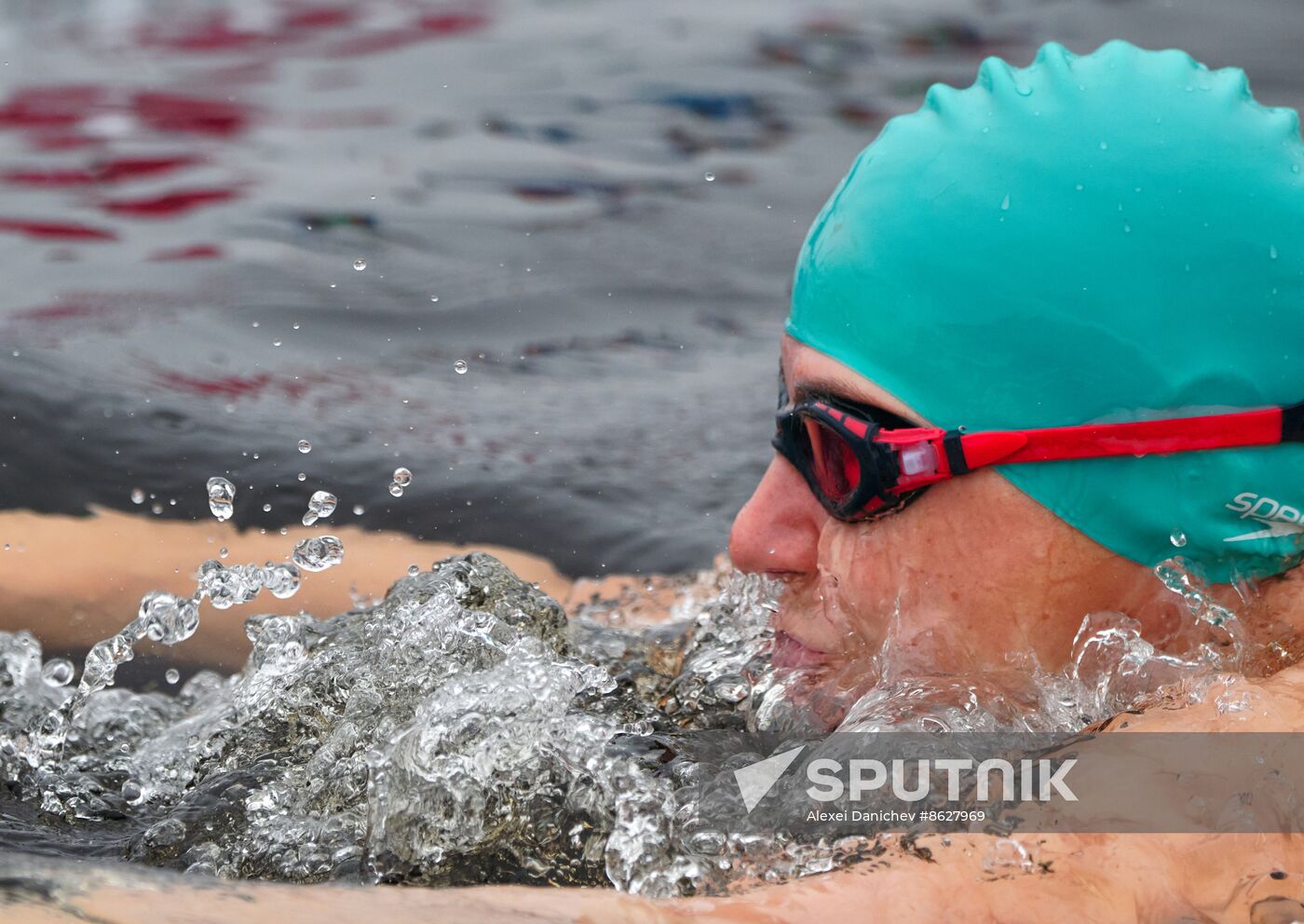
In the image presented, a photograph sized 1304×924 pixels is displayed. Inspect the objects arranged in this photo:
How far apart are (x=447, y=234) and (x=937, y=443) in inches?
218

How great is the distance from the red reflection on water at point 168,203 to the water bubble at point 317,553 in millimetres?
5505

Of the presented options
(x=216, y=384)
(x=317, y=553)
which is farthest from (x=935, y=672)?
(x=216, y=384)

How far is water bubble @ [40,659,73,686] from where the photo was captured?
9.30ft

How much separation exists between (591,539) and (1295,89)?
6402mm

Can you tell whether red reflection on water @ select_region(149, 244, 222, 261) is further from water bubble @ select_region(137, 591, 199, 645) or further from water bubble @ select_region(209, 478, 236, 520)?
water bubble @ select_region(137, 591, 199, 645)

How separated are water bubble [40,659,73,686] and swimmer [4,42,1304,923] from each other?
1.69 m

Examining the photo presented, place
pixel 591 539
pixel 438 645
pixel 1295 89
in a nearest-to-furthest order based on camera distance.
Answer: pixel 438 645, pixel 591 539, pixel 1295 89

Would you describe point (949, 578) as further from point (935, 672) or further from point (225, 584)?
point (225, 584)

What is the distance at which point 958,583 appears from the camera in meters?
1.93

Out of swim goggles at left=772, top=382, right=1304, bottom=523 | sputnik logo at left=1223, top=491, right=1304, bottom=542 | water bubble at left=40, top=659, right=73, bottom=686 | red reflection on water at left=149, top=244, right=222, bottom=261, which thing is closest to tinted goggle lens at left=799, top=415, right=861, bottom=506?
swim goggles at left=772, top=382, right=1304, bottom=523

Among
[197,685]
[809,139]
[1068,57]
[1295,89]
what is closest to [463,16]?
[809,139]

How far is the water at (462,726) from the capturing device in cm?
193

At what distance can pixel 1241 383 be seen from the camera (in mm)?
1860

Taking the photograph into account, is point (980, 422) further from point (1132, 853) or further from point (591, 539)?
point (591, 539)
